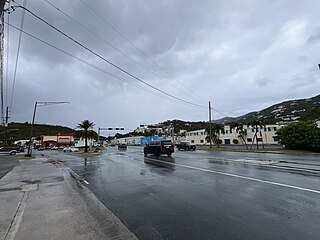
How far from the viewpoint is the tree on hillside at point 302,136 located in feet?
102

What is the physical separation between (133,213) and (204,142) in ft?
266

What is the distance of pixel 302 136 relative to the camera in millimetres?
32438

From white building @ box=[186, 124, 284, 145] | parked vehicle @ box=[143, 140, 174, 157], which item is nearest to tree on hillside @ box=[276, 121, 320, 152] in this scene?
white building @ box=[186, 124, 284, 145]

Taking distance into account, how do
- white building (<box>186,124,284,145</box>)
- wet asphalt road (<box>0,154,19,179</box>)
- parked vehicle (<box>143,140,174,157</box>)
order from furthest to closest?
white building (<box>186,124,284,145</box>) < parked vehicle (<box>143,140,174,157</box>) < wet asphalt road (<box>0,154,19,179</box>)

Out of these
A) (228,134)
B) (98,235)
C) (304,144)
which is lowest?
(98,235)

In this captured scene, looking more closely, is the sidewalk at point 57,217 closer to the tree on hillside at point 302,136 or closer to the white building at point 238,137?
the tree on hillside at point 302,136

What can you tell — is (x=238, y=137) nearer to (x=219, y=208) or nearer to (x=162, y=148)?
(x=162, y=148)

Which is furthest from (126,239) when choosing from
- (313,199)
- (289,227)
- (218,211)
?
(313,199)

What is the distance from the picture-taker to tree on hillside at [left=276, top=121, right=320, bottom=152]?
31094 mm

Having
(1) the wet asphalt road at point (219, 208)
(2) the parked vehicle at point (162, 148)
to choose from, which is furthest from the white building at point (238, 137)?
(1) the wet asphalt road at point (219, 208)

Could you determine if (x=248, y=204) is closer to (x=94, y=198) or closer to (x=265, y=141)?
(x=94, y=198)

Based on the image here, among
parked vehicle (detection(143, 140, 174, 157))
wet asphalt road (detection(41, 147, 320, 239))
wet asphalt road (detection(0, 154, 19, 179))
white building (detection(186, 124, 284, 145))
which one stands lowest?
wet asphalt road (detection(41, 147, 320, 239))

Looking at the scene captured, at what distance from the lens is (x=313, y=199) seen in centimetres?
651

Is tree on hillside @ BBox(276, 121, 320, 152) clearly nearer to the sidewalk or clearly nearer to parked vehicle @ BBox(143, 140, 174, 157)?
parked vehicle @ BBox(143, 140, 174, 157)
